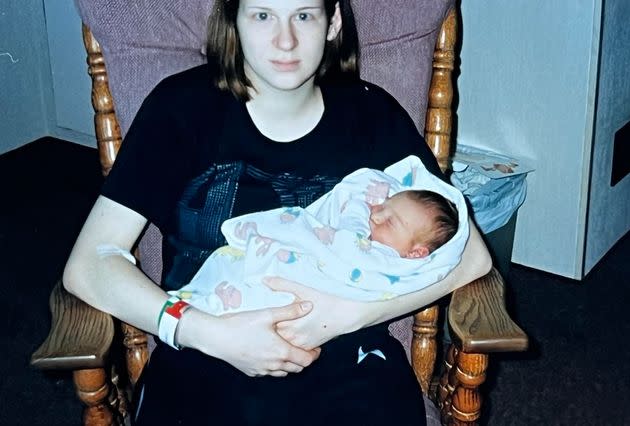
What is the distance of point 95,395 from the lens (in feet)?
4.42

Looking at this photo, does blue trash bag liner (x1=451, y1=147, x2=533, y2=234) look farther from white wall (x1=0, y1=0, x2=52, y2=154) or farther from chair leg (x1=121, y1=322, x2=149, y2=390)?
white wall (x1=0, y1=0, x2=52, y2=154)

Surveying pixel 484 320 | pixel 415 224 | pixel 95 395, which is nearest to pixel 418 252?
pixel 415 224

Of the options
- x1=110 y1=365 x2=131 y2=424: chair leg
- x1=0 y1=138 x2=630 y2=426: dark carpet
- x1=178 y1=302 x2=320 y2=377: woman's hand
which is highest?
x1=178 y1=302 x2=320 y2=377: woman's hand

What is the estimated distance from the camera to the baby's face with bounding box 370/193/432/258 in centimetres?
142

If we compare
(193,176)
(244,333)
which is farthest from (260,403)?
(193,176)

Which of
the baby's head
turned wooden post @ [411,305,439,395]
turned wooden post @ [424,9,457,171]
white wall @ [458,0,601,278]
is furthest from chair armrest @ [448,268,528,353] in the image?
white wall @ [458,0,601,278]

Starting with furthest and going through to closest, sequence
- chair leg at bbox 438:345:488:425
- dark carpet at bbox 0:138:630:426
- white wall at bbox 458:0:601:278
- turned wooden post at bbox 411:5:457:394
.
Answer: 1. white wall at bbox 458:0:601:278
2. dark carpet at bbox 0:138:630:426
3. turned wooden post at bbox 411:5:457:394
4. chair leg at bbox 438:345:488:425

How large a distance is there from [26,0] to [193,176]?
236 centimetres

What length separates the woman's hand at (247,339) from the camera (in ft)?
4.42

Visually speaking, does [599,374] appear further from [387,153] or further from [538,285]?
[387,153]

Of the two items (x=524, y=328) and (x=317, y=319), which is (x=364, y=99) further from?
(x=524, y=328)

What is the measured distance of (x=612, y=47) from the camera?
2529 millimetres

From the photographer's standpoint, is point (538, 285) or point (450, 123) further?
point (538, 285)

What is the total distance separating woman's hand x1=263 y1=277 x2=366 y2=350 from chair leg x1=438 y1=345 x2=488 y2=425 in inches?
6.8
